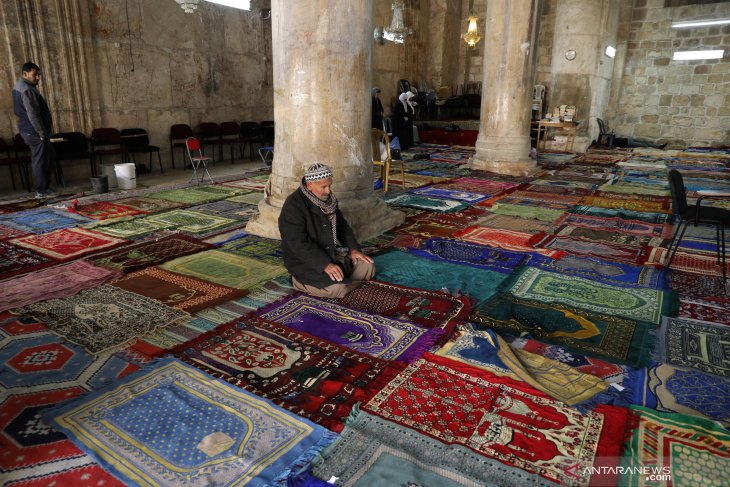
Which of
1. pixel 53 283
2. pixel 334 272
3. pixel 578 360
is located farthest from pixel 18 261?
pixel 578 360

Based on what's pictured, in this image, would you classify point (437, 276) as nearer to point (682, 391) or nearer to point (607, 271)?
point (607, 271)

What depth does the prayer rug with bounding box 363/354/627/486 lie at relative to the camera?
207 cm

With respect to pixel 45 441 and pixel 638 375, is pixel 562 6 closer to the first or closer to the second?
pixel 638 375

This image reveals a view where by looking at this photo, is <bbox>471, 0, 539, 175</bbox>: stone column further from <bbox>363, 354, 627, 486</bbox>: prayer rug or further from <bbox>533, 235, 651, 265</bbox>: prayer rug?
<bbox>363, 354, 627, 486</bbox>: prayer rug

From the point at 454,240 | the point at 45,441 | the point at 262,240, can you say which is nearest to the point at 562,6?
the point at 454,240

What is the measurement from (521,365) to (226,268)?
265 cm

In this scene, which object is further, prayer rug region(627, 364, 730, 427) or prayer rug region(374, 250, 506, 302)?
prayer rug region(374, 250, 506, 302)

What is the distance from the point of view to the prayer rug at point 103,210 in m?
5.91

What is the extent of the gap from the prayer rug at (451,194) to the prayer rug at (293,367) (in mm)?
4588

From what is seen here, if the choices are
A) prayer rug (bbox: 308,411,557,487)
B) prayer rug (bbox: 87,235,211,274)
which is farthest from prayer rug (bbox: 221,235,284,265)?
prayer rug (bbox: 308,411,557,487)

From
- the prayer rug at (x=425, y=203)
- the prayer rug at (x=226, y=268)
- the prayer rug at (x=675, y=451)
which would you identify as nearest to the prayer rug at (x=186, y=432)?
the prayer rug at (x=675, y=451)

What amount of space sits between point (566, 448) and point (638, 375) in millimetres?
Result: 880

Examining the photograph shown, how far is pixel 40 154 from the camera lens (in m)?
6.73

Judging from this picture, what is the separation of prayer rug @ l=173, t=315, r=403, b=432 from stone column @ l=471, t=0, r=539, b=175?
24.1ft
